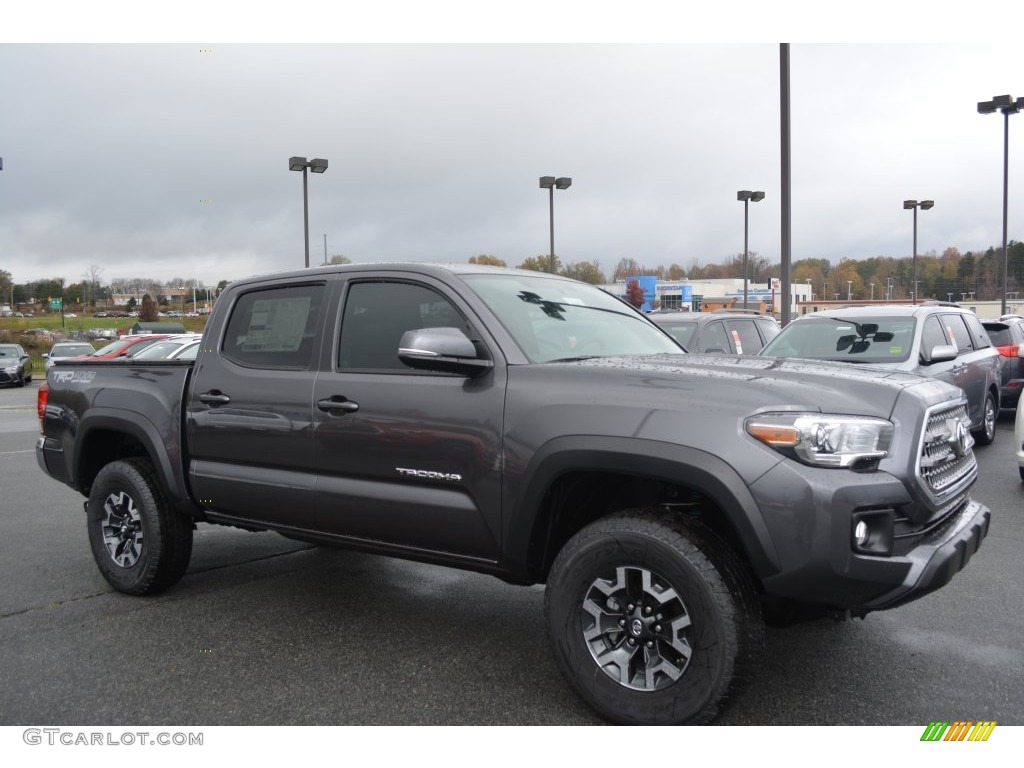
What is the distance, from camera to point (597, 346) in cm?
424

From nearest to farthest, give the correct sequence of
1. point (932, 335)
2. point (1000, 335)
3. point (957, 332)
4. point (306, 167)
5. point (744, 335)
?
point (932, 335) < point (957, 332) < point (744, 335) < point (1000, 335) < point (306, 167)

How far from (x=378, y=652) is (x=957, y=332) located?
29.5ft

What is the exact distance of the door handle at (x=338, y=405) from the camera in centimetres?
405

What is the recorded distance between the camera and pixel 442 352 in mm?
3578

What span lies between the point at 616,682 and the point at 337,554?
11.0 feet

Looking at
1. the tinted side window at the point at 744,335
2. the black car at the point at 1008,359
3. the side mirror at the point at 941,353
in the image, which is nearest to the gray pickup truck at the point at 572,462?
the side mirror at the point at 941,353

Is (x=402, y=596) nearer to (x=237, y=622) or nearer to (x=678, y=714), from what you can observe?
(x=237, y=622)

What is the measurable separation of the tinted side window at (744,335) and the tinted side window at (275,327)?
8.07 metres

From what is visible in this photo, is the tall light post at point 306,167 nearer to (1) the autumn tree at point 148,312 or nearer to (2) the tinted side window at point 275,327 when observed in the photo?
(2) the tinted side window at point 275,327

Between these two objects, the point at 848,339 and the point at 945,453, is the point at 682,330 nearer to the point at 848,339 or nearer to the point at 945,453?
the point at 848,339

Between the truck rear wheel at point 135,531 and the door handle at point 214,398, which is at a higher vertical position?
the door handle at point 214,398

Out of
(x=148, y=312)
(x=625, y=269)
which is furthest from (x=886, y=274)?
(x=148, y=312)

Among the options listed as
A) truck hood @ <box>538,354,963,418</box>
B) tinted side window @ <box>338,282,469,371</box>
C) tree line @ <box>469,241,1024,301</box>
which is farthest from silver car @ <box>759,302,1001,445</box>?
tree line @ <box>469,241,1024,301</box>

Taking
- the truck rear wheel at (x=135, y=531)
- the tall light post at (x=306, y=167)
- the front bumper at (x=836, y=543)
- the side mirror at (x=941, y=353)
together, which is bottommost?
the truck rear wheel at (x=135, y=531)
